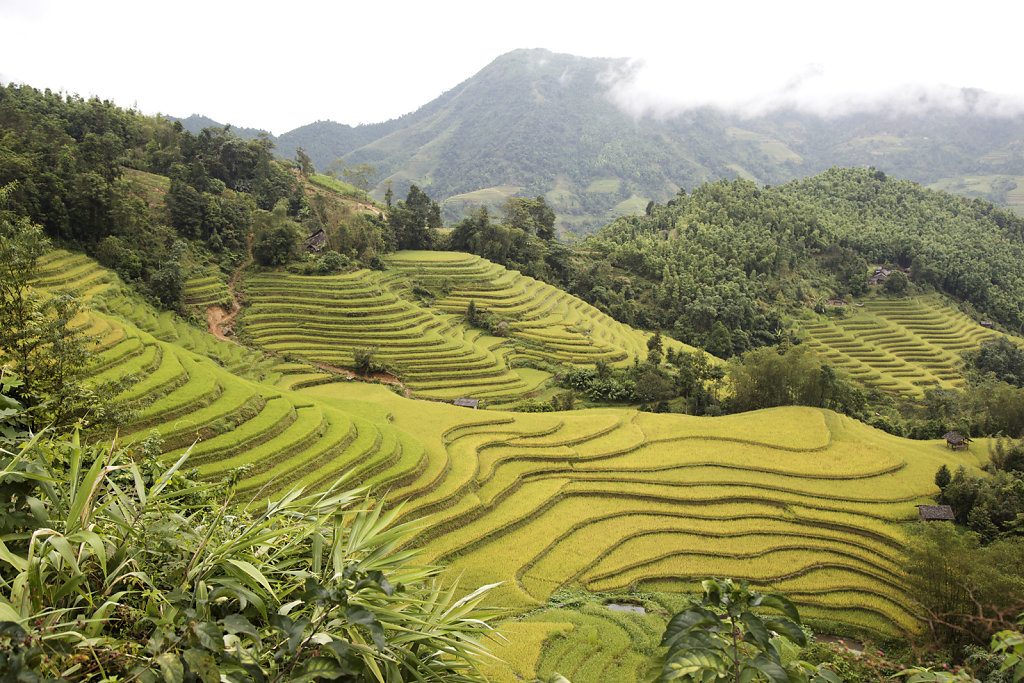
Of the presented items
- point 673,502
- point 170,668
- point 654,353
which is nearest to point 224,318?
point 654,353

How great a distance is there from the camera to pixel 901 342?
1574 inches

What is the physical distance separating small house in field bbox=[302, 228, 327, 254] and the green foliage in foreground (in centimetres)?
3216

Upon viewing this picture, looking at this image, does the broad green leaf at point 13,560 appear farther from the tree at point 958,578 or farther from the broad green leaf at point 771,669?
the tree at point 958,578

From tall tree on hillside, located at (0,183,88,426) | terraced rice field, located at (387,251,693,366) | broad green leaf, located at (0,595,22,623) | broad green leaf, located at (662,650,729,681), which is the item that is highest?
tall tree on hillside, located at (0,183,88,426)

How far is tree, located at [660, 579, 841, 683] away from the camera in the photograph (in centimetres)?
214

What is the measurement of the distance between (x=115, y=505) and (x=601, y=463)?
15.8m

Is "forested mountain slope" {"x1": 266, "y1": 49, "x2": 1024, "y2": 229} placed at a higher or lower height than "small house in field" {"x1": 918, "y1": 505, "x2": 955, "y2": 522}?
higher

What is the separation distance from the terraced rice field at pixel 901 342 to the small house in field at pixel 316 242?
35239mm

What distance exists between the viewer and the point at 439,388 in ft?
77.9

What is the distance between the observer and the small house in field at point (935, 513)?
14.5 meters

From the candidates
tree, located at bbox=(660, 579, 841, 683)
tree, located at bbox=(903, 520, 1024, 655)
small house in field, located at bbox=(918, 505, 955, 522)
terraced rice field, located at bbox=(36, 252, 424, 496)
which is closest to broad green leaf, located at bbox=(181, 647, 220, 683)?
tree, located at bbox=(660, 579, 841, 683)

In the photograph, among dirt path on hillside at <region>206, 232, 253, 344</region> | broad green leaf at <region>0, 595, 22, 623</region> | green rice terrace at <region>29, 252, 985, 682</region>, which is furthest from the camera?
dirt path on hillside at <region>206, 232, 253, 344</region>

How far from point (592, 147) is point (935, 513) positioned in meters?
144

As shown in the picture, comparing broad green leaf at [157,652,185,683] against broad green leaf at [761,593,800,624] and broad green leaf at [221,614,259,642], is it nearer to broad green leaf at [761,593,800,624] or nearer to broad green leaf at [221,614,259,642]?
broad green leaf at [221,614,259,642]
